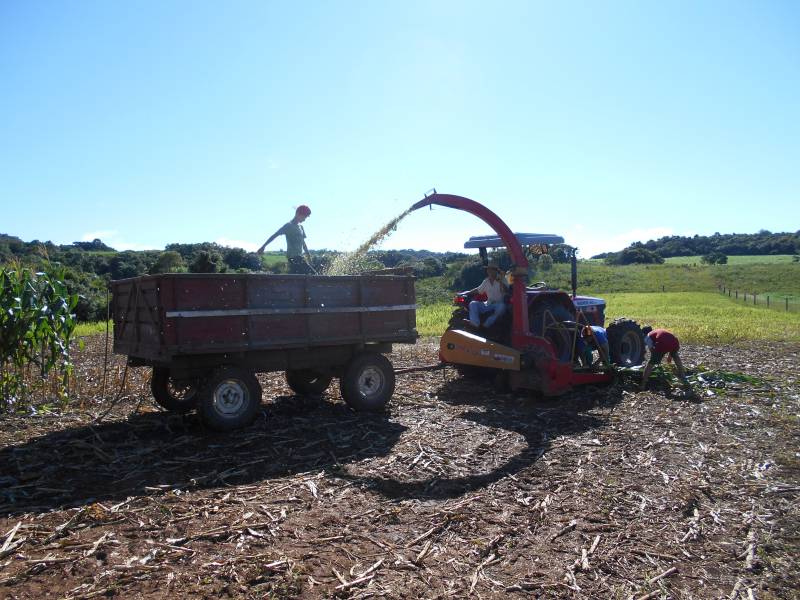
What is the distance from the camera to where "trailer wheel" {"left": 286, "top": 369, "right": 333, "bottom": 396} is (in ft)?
29.7

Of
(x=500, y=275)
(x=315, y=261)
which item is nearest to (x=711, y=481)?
(x=500, y=275)

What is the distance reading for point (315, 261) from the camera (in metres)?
9.70

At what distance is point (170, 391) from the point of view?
324 inches

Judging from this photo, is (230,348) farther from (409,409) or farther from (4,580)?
(4,580)

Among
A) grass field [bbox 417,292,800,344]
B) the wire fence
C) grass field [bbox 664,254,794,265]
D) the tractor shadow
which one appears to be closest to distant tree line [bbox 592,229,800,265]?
grass field [bbox 664,254,794,265]

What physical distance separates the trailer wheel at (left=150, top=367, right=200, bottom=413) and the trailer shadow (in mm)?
204

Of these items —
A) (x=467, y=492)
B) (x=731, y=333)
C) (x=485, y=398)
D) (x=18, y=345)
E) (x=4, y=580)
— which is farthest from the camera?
(x=731, y=333)

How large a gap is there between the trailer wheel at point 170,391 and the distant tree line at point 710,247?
78.0 metres

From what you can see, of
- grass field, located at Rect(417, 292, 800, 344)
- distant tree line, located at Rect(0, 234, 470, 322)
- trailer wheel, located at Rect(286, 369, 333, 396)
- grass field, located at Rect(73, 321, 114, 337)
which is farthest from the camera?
grass field, located at Rect(73, 321, 114, 337)

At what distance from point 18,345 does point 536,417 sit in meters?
6.72

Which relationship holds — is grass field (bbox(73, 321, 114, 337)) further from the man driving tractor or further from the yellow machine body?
the man driving tractor

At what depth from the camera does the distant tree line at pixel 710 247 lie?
271 ft

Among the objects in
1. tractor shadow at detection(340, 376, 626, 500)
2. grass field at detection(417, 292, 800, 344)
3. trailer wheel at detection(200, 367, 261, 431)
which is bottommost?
grass field at detection(417, 292, 800, 344)

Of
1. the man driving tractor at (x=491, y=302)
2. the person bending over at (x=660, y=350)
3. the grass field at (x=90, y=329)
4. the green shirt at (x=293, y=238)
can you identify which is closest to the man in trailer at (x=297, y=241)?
the green shirt at (x=293, y=238)
